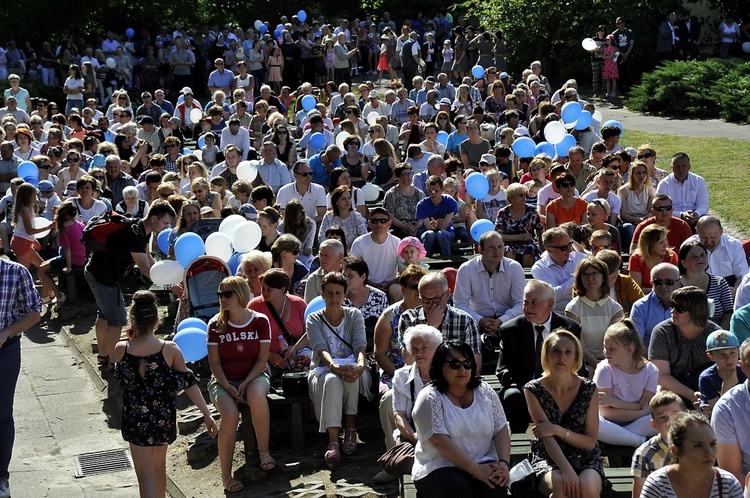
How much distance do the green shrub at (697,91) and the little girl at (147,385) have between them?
54.9ft

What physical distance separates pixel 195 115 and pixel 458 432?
16.2 meters

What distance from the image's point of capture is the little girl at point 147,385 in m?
7.65

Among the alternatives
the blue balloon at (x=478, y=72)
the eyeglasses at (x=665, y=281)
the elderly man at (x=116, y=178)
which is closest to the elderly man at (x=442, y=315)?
the eyeglasses at (x=665, y=281)

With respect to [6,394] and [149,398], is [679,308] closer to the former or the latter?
[149,398]

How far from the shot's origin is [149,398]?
25.1 feet

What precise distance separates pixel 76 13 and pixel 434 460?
30.0 metres

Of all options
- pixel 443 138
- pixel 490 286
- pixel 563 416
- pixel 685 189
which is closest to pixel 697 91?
pixel 443 138

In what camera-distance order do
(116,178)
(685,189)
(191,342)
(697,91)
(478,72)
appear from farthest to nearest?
(478,72)
(697,91)
(116,178)
(685,189)
(191,342)

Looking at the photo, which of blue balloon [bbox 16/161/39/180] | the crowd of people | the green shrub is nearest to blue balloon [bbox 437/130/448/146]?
the crowd of people

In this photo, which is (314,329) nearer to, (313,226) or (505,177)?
(313,226)

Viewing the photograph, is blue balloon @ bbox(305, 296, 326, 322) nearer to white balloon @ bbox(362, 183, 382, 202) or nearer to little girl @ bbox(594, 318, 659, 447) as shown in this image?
little girl @ bbox(594, 318, 659, 447)

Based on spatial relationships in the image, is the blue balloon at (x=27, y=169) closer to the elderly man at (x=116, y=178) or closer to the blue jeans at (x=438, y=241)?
the elderly man at (x=116, y=178)

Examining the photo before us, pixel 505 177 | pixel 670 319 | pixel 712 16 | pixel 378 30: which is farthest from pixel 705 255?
pixel 378 30

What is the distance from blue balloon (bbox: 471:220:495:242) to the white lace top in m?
5.48
